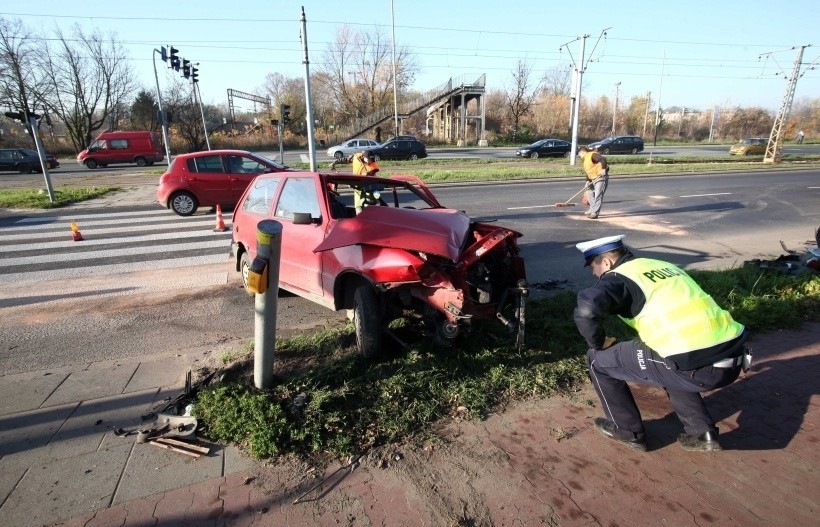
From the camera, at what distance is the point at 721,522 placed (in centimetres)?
225

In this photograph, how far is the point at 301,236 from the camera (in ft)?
15.0

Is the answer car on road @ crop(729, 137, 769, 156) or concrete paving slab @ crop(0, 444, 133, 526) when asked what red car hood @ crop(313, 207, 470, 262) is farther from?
car on road @ crop(729, 137, 769, 156)

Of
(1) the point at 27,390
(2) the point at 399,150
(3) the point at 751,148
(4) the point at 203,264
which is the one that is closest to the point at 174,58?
(2) the point at 399,150

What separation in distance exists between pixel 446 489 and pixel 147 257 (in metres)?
7.12

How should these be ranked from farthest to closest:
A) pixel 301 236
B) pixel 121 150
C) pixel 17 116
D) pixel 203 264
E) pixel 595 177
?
pixel 121 150
pixel 17 116
pixel 595 177
pixel 203 264
pixel 301 236

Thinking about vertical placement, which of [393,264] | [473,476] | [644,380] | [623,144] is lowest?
[473,476]

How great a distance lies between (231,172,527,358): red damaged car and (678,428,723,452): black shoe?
132 centimetres

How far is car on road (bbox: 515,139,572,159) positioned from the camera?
33.1 meters

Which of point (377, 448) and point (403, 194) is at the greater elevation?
point (403, 194)

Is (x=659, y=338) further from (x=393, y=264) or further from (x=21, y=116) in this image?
(x=21, y=116)

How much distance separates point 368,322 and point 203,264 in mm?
4701

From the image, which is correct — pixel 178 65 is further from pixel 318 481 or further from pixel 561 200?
pixel 318 481

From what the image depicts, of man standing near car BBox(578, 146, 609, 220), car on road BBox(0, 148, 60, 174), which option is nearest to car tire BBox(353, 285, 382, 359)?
man standing near car BBox(578, 146, 609, 220)

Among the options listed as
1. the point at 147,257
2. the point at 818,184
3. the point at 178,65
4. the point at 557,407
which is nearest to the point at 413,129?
the point at 178,65
